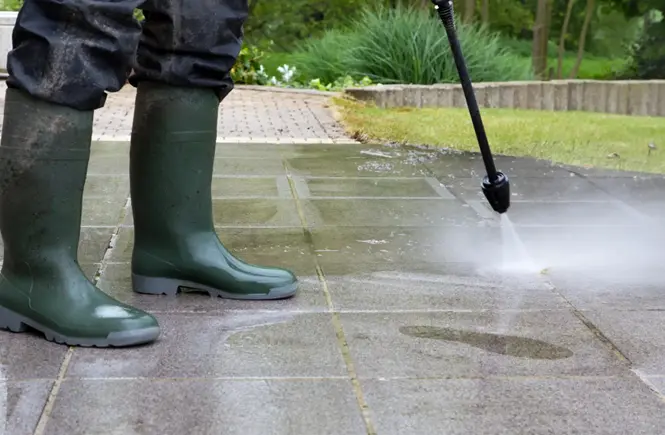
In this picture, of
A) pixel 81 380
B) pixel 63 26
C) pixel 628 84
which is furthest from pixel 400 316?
pixel 628 84

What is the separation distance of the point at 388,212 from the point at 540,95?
25.7 feet

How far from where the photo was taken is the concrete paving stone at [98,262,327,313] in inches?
119

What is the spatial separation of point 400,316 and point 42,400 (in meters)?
1.04

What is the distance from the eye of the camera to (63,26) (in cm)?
256

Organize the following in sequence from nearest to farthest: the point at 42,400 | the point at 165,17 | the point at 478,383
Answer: the point at 42,400
the point at 478,383
the point at 165,17

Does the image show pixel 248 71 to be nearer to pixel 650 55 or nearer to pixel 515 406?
pixel 650 55

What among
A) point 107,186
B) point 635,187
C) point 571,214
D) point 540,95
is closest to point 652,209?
point 571,214

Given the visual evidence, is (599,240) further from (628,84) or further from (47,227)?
(628,84)

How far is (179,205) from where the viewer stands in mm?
3098

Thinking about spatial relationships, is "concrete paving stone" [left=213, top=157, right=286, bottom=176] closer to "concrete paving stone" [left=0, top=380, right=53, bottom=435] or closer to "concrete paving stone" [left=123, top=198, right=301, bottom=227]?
"concrete paving stone" [left=123, top=198, right=301, bottom=227]

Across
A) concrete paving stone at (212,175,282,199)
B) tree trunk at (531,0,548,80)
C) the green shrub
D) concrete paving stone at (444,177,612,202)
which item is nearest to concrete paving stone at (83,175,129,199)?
concrete paving stone at (212,175,282,199)

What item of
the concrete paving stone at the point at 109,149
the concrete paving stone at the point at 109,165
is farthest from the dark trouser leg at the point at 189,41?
the concrete paving stone at the point at 109,149

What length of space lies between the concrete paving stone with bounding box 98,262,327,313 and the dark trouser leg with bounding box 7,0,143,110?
0.66 meters

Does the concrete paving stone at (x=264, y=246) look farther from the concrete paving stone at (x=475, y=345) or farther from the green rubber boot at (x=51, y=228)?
the green rubber boot at (x=51, y=228)
